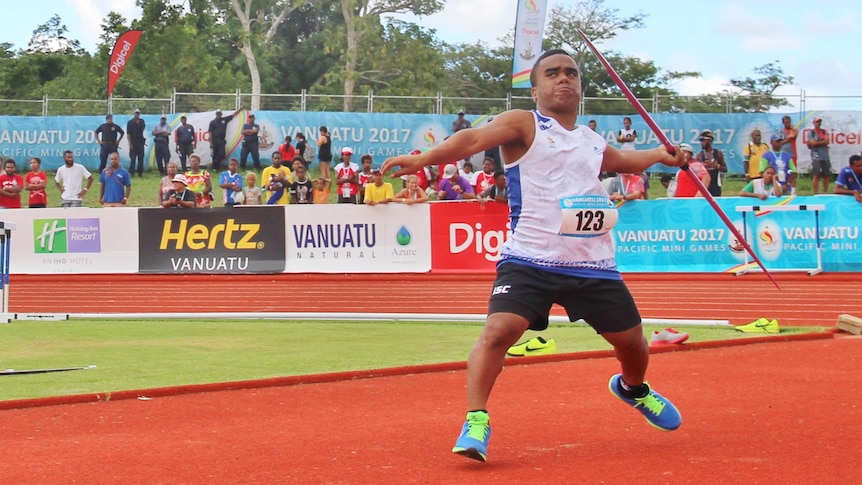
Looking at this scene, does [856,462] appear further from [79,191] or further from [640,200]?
[79,191]

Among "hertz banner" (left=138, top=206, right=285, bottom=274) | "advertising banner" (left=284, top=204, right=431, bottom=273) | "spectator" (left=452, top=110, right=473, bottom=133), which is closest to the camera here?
"advertising banner" (left=284, top=204, right=431, bottom=273)

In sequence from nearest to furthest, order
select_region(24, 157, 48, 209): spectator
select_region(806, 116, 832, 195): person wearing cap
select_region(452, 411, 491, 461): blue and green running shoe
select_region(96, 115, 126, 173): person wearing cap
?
select_region(452, 411, 491, 461): blue and green running shoe
select_region(24, 157, 48, 209): spectator
select_region(806, 116, 832, 195): person wearing cap
select_region(96, 115, 126, 173): person wearing cap

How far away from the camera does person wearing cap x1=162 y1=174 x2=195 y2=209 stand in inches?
863

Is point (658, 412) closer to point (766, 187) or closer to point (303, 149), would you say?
point (766, 187)

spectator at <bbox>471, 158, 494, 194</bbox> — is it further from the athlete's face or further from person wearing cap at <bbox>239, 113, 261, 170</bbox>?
the athlete's face

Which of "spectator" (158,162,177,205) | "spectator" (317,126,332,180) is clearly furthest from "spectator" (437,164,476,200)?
"spectator" (317,126,332,180)

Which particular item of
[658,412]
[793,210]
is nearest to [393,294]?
[793,210]

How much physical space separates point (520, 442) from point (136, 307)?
43.9ft

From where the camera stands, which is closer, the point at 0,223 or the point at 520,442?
the point at 520,442

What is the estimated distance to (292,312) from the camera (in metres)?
16.6

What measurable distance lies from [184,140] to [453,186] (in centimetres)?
1123

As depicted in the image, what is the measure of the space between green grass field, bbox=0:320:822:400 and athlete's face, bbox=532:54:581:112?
4.07m

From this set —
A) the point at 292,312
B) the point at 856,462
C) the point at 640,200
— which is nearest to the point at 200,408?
the point at 856,462

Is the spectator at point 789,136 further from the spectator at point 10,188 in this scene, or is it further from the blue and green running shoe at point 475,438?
the blue and green running shoe at point 475,438
